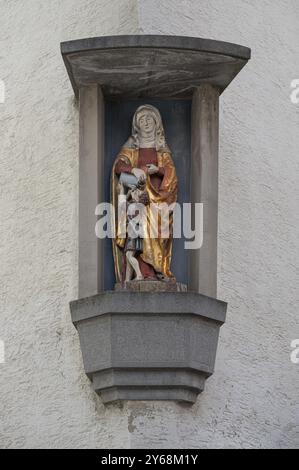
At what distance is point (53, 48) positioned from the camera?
11031mm

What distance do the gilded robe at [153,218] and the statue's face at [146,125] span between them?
0.36 feet

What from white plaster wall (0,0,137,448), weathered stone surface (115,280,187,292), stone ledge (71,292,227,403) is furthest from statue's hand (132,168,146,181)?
stone ledge (71,292,227,403)

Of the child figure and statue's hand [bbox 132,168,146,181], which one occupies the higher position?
statue's hand [bbox 132,168,146,181]

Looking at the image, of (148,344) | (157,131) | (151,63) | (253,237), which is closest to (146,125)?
(157,131)

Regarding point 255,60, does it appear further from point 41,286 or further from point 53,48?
point 41,286

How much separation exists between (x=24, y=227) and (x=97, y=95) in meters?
0.79

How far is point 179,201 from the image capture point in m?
10.5

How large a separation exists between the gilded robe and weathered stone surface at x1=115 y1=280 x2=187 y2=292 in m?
0.09

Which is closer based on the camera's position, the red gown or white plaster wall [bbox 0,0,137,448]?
white plaster wall [bbox 0,0,137,448]

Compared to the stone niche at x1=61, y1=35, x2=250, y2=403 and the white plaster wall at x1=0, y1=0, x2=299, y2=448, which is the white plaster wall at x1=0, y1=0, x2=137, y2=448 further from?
the stone niche at x1=61, y1=35, x2=250, y2=403

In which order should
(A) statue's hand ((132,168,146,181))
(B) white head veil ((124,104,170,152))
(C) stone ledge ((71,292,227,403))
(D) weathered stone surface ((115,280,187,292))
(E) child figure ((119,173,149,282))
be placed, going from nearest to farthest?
(C) stone ledge ((71,292,227,403)) → (D) weathered stone surface ((115,280,187,292)) → (E) child figure ((119,173,149,282)) → (A) statue's hand ((132,168,146,181)) → (B) white head veil ((124,104,170,152))

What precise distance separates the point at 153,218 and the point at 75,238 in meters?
0.46

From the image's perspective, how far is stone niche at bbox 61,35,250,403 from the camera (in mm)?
10047

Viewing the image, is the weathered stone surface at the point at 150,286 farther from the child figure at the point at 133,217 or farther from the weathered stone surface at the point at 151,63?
the weathered stone surface at the point at 151,63
